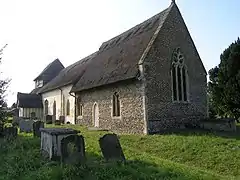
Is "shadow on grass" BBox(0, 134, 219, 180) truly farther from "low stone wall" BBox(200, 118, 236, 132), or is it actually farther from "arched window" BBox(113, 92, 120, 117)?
"arched window" BBox(113, 92, 120, 117)

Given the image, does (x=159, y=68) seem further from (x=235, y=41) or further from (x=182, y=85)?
(x=235, y=41)

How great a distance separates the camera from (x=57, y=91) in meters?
36.2

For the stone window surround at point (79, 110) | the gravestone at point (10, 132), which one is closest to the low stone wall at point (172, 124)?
the gravestone at point (10, 132)

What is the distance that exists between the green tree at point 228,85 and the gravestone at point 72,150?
18.4 meters

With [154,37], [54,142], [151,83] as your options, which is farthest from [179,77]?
[54,142]

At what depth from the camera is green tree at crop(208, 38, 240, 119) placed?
24.7m

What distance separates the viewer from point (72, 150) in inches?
368

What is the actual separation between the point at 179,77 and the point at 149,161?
11695 mm

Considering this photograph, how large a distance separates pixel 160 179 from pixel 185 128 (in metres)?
12.6

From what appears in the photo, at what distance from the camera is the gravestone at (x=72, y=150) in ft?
30.1

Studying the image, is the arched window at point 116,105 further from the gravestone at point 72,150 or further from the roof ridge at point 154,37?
the gravestone at point 72,150

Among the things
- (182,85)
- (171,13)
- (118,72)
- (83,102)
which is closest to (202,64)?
(182,85)

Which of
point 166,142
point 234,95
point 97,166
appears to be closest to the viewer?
point 97,166

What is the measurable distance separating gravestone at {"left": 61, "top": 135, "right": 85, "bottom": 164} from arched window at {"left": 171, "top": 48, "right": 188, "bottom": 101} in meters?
12.0
